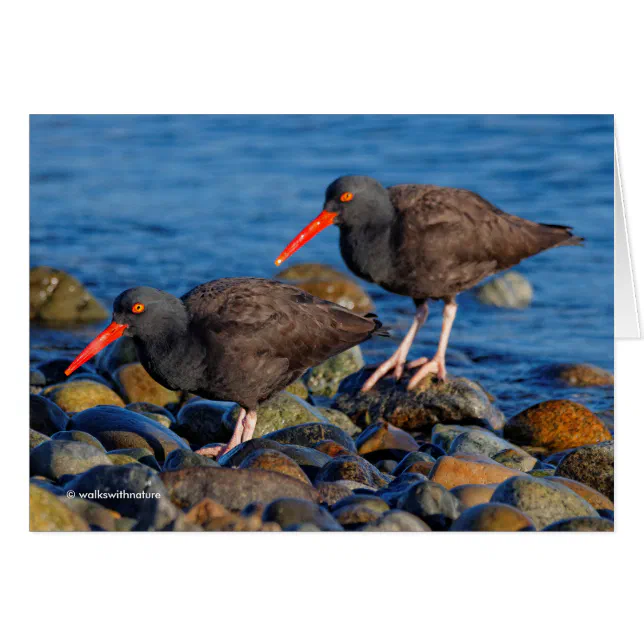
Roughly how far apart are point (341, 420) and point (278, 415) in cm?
57

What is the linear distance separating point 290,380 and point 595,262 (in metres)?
3.22

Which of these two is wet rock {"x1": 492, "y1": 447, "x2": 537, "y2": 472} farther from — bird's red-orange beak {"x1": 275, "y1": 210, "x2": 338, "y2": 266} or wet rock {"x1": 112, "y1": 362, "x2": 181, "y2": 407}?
wet rock {"x1": 112, "y1": 362, "x2": 181, "y2": 407}

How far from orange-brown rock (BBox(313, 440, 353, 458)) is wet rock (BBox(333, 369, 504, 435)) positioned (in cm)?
124

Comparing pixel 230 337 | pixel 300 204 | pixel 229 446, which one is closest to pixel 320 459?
pixel 229 446

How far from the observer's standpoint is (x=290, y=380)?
5777 mm

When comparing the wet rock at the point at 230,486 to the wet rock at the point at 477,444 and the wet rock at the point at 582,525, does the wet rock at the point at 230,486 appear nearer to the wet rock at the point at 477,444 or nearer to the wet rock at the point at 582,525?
the wet rock at the point at 582,525

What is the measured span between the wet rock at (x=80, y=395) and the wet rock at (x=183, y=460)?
1.36 meters

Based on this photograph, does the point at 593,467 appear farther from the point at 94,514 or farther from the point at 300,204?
the point at 300,204

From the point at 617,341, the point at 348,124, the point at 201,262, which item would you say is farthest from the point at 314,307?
the point at 201,262

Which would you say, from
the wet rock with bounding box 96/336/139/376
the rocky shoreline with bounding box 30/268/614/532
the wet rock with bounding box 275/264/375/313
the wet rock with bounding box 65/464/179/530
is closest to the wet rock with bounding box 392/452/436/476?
the rocky shoreline with bounding box 30/268/614/532

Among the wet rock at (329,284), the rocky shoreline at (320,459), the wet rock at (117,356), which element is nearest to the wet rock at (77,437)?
the rocky shoreline at (320,459)

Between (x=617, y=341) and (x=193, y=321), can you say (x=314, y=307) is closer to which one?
(x=193, y=321)

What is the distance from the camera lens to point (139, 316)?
533cm

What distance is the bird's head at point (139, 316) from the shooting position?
17.4 feet
